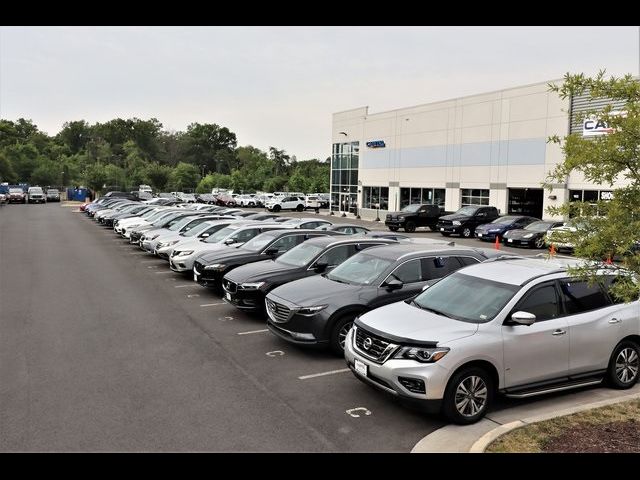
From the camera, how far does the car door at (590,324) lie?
7113 millimetres

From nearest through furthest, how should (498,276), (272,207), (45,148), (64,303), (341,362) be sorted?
(498,276) → (341,362) → (64,303) → (272,207) → (45,148)

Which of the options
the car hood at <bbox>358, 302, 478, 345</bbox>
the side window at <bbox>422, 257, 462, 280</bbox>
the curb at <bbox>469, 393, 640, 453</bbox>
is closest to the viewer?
the curb at <bbox>469, 393, 640, 453</bbox>

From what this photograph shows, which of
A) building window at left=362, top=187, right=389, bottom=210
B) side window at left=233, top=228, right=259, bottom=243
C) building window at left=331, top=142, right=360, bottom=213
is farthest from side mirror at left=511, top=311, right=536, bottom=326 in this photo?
building window at left=331, top=142, right=360, bottom=213

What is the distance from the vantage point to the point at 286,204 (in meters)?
59.0

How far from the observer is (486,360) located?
6.47 meters

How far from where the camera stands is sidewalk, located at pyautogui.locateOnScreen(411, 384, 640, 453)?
5.83m

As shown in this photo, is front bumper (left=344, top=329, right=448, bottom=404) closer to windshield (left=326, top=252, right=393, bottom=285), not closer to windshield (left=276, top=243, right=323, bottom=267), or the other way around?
windshield (left=326, top=252, right=393, bottom=285)

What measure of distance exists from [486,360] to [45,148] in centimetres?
12172

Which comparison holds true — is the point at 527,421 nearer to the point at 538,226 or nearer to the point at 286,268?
the point at 286,268

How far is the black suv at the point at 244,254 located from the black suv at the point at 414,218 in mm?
21566

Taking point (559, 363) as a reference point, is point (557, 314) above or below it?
above

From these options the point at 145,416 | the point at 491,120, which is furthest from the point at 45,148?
the point at 145,416
